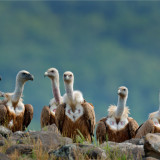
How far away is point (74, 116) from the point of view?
15.5 meters

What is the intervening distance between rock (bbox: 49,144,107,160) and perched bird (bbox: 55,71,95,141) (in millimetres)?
4118

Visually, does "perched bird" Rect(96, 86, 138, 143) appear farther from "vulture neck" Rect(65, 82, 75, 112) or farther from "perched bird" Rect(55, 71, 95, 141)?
"vulture neck" Rect(65, 82, 75, 112)

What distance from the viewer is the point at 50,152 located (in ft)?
36.4

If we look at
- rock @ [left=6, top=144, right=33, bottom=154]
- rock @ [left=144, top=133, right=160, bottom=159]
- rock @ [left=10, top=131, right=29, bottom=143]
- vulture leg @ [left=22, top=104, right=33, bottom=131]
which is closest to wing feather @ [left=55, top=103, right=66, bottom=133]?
rock @ [left=10, top=131, right=29, bottom=143]

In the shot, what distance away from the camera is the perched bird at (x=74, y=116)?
15305 mm

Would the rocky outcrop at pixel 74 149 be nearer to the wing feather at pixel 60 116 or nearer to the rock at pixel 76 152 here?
the rock at pixel 76 152

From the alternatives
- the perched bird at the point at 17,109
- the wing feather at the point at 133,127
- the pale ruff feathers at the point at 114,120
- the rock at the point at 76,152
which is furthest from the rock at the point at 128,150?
the perched bird at the point at 17,109

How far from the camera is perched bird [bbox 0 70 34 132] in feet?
55.4

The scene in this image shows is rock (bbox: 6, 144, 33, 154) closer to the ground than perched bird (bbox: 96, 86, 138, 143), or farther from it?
closer to the ground

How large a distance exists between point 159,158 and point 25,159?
3495 millimetres

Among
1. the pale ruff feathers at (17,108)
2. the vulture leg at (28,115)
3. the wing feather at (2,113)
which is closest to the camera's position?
the wing feather at (2,113)

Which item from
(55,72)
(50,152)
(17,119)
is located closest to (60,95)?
(55,72)

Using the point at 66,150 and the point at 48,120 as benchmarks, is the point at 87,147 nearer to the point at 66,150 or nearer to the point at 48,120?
the point at 66,150

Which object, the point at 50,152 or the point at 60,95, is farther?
the point at 60,95
